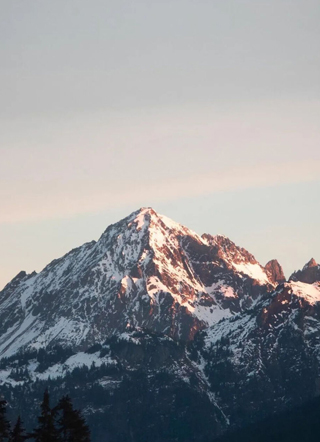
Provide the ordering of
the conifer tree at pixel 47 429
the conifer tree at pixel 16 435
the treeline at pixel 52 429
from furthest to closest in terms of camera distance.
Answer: the treeline at pixel 52 429
the conifer tree at pixel 16 435
the conifer tree at pixel 47 429

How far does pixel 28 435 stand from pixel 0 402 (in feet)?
17.5

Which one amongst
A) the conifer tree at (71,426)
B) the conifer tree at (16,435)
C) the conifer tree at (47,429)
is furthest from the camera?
the conifer tree at (71,426)

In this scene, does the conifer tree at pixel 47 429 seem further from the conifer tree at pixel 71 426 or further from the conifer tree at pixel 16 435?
the conifer tree at pixel 16 435

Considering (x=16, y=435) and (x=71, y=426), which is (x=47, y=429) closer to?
(x=71, y=426)

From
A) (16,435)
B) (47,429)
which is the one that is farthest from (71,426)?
(16,435)

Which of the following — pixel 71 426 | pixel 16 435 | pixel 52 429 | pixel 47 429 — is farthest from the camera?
pixel 71 426

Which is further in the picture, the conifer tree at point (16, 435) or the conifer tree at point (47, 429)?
the conifer tree at point (16, 435)

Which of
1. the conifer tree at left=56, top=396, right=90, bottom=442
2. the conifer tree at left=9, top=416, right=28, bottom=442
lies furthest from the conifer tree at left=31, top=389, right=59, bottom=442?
the conifer tree at left=9, top=416, right=28, bottom=442

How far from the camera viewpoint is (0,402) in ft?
509

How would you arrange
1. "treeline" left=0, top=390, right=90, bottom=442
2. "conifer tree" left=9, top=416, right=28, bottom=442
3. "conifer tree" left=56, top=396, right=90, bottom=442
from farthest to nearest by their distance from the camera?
"conifer tree" left=56, top=396, right=90, bottom=442 → "treeline" left=0, top=390, right=90, bottom=442 → "conifer tree" left=9, top=416, right=28, bottom=442

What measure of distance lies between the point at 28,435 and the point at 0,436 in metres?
3.25

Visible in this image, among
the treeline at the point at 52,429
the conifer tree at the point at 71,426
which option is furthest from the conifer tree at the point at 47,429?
the conifer tree at the point at 71,426

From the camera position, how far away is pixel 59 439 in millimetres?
151750

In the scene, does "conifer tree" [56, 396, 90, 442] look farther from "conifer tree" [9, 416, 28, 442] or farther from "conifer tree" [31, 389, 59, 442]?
"conifer tree" [9, 416, 28, 442]
